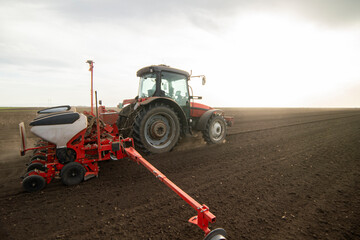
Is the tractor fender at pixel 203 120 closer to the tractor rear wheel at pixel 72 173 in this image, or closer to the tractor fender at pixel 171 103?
the tractor fender at pixel 171 103

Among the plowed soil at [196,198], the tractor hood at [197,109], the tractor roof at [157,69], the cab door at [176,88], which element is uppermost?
the tractor roof at [157,69]

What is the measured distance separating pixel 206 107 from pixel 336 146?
4211 mm

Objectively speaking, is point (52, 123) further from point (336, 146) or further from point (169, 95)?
point (336, 146)

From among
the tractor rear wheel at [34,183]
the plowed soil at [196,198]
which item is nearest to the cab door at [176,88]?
the plowed soil at [196,198]

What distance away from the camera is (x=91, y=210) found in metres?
2.30

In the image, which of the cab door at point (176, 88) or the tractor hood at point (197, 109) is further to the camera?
the tractor hood at point (197, 109)

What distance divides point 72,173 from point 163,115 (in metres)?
2.38

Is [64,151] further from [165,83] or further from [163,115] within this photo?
[165,83]

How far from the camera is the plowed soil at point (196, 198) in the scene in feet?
6.41

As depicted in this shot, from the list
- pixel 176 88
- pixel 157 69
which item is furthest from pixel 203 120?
pixel 157 69

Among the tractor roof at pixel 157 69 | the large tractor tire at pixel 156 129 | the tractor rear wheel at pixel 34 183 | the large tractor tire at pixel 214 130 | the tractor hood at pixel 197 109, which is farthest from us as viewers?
the tractor hood at pixel 197 109

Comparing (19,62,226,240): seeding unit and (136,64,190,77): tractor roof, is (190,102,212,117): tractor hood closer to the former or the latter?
(136,64,190,77): tractor roof

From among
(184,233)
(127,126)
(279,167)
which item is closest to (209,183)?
(184,233)

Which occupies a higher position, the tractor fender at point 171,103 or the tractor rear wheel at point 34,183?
the tractor fender at point 171,103
